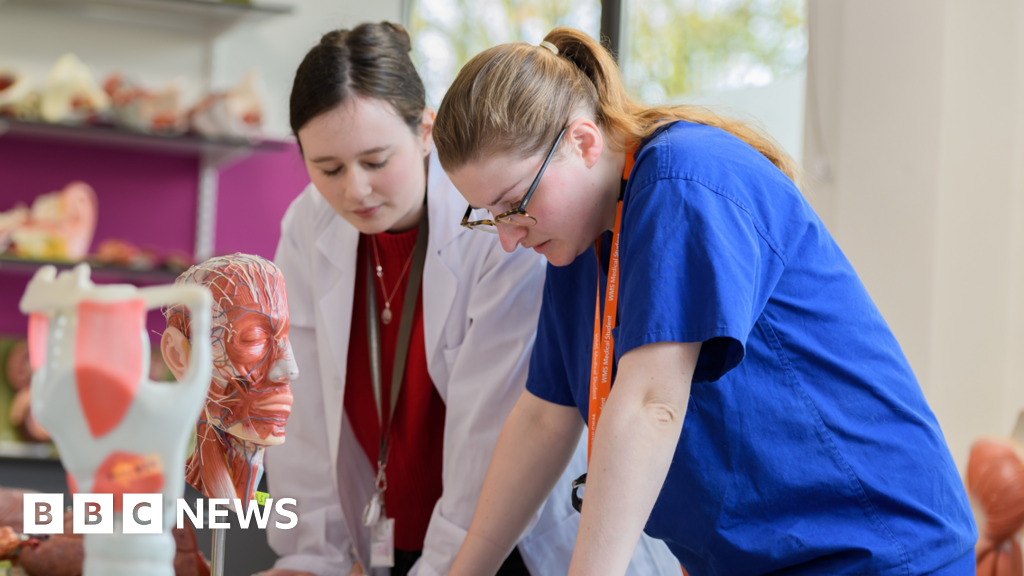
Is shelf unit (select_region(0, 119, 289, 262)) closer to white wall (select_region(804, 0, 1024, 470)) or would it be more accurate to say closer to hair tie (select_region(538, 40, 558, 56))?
white wall (select_region(804, 0, 1024, 470))

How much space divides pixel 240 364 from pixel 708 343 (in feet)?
1.59

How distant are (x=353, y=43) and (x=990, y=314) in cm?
164

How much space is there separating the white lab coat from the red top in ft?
0.10

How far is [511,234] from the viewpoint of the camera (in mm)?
1054

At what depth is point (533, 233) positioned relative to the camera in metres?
1.05

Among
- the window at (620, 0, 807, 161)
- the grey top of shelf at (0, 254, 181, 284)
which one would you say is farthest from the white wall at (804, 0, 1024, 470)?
the grey top of shelf at (0, 254, 181, 284)

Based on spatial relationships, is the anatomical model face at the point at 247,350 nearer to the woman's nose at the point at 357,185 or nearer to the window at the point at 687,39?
the woman's nose at the point at 357,185

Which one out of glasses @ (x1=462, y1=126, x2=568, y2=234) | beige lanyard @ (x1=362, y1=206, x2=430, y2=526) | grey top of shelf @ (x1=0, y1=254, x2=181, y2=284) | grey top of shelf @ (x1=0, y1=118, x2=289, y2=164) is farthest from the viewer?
grey top of shelf @ (x1=0, y1=118, x2=289, y2=164)

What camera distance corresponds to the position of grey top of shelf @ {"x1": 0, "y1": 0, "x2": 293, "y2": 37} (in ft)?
10.2

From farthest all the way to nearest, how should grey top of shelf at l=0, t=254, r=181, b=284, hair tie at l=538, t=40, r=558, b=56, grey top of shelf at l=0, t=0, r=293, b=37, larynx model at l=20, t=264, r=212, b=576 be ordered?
grey top of shelf at l=0, t=0, r=293, b=37 < grey top of shelf at l=0, t=254, r=181, b=284 < hair tie at l=538, t=40, r=558, b=56 < larynx model at l=20, t=264, r=212, b=576

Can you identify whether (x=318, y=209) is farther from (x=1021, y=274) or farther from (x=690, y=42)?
(x=690, y=42)

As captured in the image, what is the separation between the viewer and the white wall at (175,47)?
311 centimetres

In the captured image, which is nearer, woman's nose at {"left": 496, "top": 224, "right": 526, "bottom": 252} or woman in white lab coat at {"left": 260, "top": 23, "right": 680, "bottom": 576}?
woman's nose at {"left": 496, "top": 224, "right": 526, "bottom": 252}

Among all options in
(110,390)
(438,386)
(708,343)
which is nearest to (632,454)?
(708,343)
